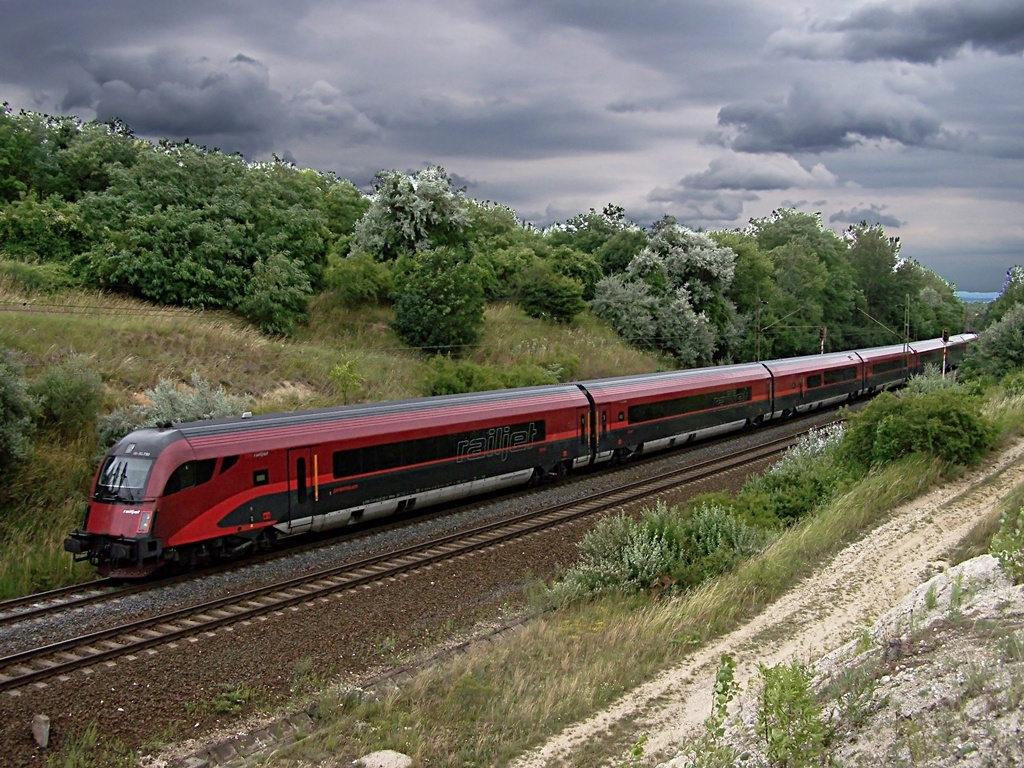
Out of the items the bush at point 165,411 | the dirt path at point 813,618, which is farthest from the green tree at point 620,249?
the dirt path at point 813,618

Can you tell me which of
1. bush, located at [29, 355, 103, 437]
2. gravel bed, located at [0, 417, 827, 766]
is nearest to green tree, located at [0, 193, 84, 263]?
bush, located at [29, 355, 103, 437]

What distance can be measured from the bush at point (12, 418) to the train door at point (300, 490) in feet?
19.1

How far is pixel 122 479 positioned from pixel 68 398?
651 cm

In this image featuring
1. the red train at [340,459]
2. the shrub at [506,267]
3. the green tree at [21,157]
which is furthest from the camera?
the shrub at [506,267]

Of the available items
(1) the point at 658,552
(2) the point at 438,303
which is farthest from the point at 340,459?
(2) the point at 438,303

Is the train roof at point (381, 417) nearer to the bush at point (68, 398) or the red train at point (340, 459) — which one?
the red train at point (340, 459)

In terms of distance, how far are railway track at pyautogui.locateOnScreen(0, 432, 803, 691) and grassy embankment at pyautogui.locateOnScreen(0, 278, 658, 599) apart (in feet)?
12.3

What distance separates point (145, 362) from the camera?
2475cm

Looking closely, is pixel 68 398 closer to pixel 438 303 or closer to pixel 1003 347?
pixel 438 303

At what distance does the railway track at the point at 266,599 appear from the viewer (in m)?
11.0

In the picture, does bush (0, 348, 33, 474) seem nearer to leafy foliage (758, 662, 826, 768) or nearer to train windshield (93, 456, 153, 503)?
train windshield (93, 456, 153, 503)

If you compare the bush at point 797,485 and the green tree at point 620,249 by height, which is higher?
the green tree at point 620,249

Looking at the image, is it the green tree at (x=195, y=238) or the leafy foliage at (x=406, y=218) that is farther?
the leafy foliage at (x=406, y=218)

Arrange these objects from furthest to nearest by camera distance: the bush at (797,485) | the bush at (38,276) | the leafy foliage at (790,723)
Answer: the bush at (38,276)
the bush at (797,485)
the leafy foliage at (790,723)
